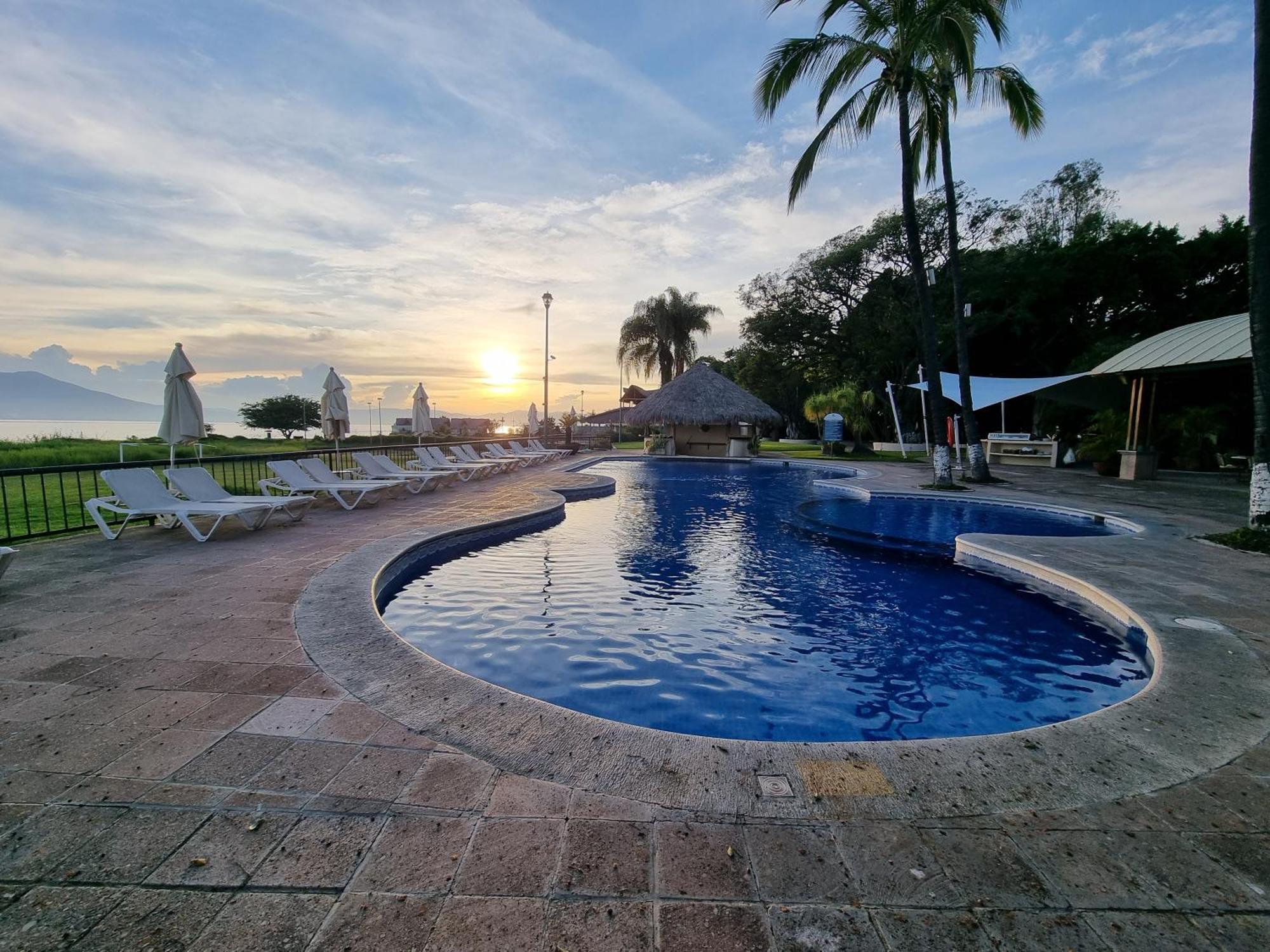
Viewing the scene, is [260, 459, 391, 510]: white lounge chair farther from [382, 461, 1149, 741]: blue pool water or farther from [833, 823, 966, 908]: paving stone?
[833, 823, 966, 908]: paving stone

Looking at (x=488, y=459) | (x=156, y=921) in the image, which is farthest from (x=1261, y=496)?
(x=488, y=459)

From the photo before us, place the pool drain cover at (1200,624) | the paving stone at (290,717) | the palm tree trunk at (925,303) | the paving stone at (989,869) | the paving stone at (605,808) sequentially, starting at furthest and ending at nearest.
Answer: the palm tree trunk at (925,303) → the pool drain cover at (1200,624) → the paving stone at (290,717) → the paving stone at (605,808) → the paving stone at (989,869)

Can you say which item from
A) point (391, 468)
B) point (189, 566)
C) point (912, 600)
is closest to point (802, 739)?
point (912, 600)

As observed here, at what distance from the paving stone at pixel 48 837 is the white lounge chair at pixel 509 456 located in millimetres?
14760

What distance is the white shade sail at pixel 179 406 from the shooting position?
7.05m

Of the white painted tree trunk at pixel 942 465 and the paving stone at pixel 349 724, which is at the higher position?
the white painted tree trunk at pixel 942 465

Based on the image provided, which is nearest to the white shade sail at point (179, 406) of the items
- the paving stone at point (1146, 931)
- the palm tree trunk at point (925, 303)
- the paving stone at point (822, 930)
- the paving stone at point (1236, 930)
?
the paving stone at point (822, 930)

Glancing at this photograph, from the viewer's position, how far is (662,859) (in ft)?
5.55

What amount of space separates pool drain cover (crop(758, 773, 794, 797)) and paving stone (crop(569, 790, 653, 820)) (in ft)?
1.44

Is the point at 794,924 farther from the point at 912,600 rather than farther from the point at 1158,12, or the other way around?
the point at 1158,12

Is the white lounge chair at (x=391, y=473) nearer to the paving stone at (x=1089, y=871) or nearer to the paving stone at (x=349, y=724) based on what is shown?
the paving stone at (x=349, y=724)

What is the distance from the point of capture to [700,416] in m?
23.4

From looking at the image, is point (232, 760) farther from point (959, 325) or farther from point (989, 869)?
point (959, 325)

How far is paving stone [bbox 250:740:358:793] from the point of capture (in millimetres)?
2049
